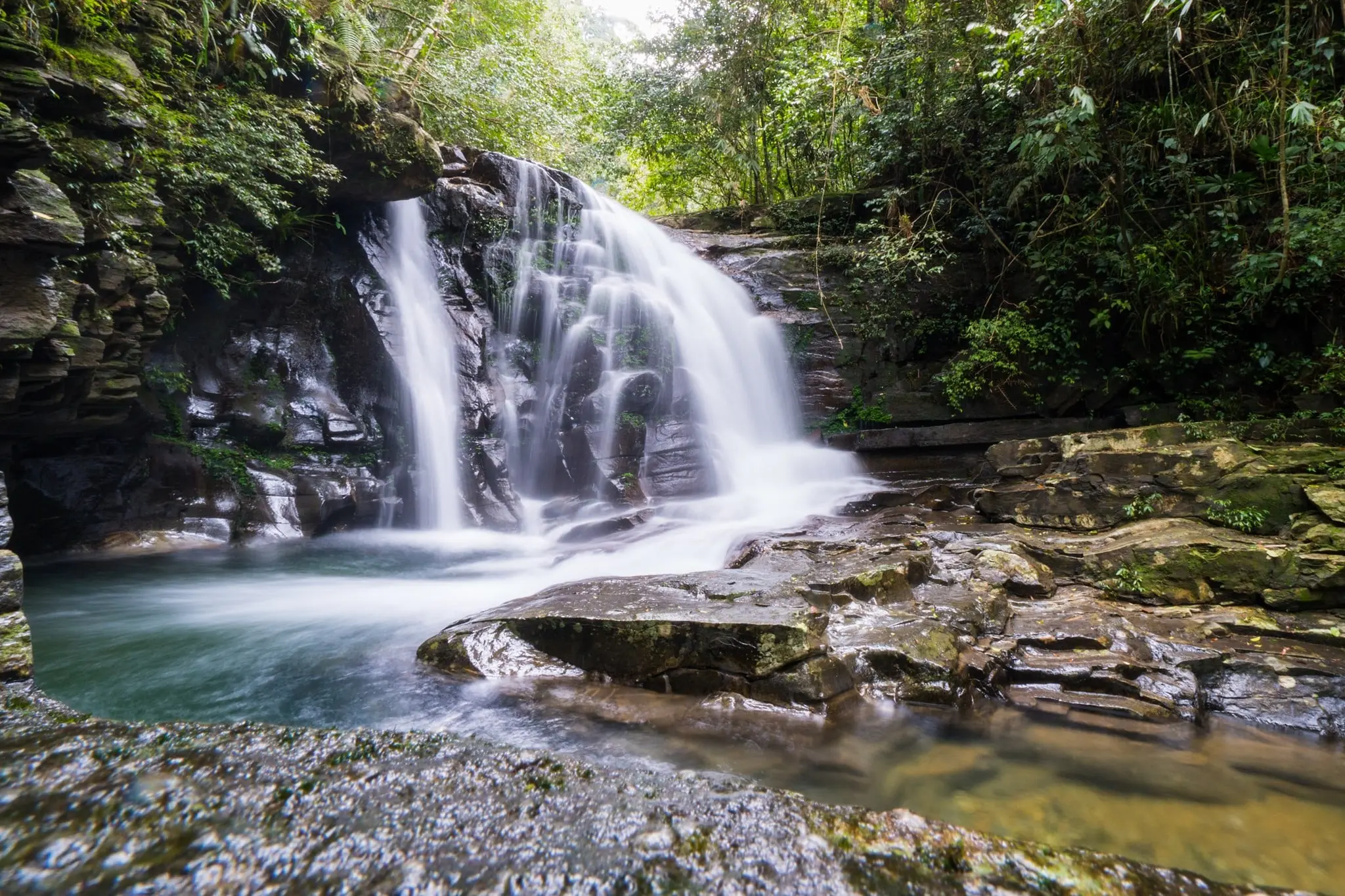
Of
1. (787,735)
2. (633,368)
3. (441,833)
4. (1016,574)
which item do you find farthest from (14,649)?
(633,368)

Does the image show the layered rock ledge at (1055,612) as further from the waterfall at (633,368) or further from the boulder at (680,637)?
the waterfall at (633,368)

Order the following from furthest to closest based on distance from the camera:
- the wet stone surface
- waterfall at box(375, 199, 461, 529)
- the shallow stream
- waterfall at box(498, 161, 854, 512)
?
waterfall at box(498, 161, 854, 512) → waterfall at box(375, 199, 461, 529) → the shallow stream → the wet stone surface

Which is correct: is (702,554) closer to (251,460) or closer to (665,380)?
(665,380)

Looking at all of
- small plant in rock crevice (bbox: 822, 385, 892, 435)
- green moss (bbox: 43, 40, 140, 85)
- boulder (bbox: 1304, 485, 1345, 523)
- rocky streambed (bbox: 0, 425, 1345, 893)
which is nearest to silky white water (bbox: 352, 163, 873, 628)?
small plant in rock crevice (bbox: 822, 385, 892, 435)

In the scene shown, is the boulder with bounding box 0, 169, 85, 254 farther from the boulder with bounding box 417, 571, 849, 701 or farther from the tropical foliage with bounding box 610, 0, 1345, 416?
the tropical foliage with bounding box 610, 0, 1345, 416

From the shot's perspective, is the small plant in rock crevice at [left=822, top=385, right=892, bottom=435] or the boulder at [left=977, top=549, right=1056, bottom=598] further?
the small plant in rock crevice at [left=822, top=385, right=892, bottom=435]

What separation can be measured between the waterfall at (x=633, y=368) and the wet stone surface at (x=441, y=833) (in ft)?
23.7

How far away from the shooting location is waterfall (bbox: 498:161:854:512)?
9883 mm

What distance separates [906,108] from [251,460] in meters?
11.8

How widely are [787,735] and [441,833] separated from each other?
2.07 meters

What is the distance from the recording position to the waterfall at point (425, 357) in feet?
31.7

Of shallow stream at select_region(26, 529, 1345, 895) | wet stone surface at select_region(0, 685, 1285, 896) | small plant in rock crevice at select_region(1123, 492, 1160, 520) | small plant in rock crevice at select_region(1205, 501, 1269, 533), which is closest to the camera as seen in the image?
wet stone surface at select_region(0, 685, 1285, 896)

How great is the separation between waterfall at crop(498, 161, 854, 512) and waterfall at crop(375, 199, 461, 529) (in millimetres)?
961

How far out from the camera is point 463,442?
32.9 ft
